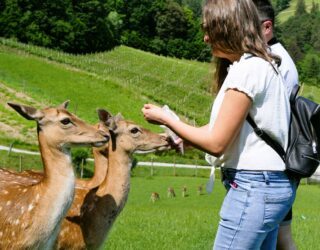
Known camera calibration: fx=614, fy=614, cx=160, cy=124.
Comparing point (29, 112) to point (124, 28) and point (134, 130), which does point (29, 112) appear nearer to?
point (134, 130)

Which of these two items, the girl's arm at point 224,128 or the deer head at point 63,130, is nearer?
the girl's arm at point 224,128

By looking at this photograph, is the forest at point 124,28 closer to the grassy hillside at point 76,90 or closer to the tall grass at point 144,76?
the tall grass at point 144,76

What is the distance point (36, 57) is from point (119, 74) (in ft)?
29.8

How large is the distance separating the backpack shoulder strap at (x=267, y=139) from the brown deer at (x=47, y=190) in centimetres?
226

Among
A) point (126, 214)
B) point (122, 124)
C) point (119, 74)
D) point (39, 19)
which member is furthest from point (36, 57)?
point (122, 124)

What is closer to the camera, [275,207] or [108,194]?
[275,207]

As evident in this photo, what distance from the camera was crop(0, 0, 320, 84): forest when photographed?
225 ft

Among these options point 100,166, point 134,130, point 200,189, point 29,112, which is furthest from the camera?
point 200,189

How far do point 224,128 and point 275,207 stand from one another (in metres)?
0.51

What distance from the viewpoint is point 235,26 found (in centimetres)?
317

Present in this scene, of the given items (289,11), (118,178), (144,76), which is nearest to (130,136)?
(118,178)

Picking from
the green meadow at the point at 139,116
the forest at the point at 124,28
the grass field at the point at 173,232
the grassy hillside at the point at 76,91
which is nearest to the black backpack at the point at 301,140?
the green meadow at the point at 139,116

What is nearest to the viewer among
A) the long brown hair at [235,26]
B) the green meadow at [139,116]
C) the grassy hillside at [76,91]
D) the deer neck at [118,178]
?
the long brown hair at [235,26]

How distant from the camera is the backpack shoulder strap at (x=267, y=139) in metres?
3.19
